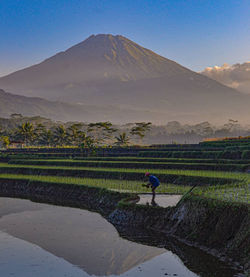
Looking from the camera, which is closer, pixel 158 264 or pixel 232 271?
pixel 232 271

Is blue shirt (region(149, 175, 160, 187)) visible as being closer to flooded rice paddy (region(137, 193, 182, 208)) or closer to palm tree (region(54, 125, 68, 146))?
flooded rice paddy (region(137, 193, 182, 208))

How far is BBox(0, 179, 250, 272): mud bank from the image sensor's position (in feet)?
50.6

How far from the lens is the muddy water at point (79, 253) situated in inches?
595

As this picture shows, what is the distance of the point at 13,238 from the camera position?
20172mm

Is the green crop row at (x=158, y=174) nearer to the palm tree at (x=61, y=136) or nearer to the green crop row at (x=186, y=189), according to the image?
the green crop row at (x=186, y=189)

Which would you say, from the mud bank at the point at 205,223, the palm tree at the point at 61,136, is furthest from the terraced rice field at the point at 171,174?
the palm tree at the point at 61,136

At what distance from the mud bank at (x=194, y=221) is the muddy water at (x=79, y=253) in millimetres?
694

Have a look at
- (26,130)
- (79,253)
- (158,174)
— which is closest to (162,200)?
(79,253)

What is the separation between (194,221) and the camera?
1831 cm

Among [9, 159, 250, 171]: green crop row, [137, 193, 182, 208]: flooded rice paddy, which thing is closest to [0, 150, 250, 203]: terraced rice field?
[9, 159, 250, 171]: green crop row

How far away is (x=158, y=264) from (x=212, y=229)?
2.94 metres

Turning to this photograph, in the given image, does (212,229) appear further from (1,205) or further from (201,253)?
(1,205)

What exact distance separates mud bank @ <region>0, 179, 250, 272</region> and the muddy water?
27.3 inches

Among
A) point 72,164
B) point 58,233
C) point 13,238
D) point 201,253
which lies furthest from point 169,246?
point 72,164
